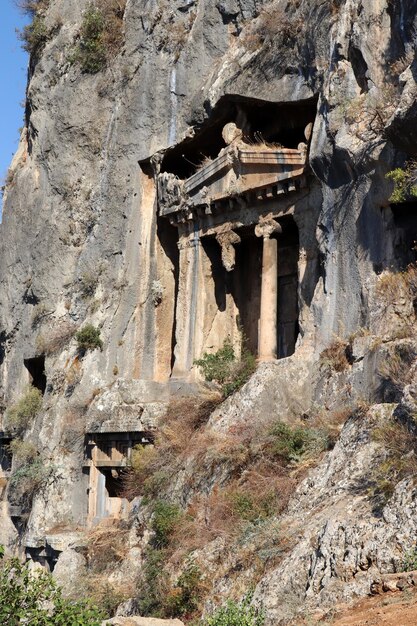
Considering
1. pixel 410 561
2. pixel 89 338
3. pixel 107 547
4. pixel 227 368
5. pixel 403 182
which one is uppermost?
pixel 403 182

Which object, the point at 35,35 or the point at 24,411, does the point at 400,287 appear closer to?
the point at 24,411

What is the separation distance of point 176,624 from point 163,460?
6.66 m

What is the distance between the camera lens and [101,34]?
24125mm

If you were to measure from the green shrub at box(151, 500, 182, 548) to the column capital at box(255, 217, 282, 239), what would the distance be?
7003 millimetres

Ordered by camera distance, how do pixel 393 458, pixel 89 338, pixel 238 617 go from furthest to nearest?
pixel 89 338 → pixel 393 458 → pixel 238 617

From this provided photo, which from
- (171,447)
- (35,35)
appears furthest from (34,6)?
(171,447)

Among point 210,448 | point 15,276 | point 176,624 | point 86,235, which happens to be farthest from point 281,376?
point 15,276

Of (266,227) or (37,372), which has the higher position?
(266,227)

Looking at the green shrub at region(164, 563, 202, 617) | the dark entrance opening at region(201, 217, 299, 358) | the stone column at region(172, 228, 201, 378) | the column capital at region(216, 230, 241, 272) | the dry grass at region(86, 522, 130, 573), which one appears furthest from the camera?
the dark entrance opening at region(201, 217, 299, 358)

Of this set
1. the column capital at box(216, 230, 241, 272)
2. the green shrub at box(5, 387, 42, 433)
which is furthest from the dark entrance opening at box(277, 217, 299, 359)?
the green shrub at box(5, 387, 42, 433)

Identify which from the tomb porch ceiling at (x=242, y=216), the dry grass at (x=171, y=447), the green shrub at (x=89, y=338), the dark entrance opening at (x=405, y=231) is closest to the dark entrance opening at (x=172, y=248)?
the tomb porch ceiling at (x=242, y=216)

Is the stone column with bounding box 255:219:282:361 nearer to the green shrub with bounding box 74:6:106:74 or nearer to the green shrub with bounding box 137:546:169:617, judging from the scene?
the green shrub with bounding box 137:546:169:617

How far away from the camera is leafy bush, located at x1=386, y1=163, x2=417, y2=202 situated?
13648 millimetres

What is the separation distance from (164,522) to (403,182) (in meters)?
6.26
